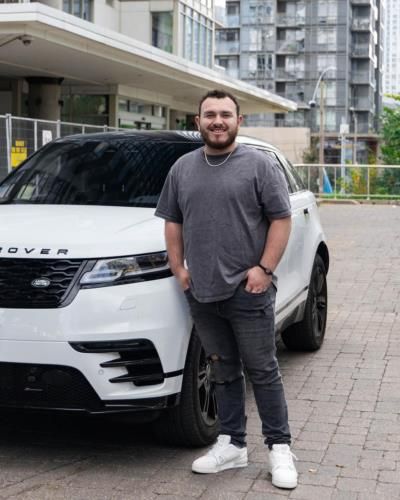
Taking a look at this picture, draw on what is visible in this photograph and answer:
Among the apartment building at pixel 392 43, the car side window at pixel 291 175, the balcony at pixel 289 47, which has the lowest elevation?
the car side window at pixel 291 175

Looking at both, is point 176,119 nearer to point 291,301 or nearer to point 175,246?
point 291,301

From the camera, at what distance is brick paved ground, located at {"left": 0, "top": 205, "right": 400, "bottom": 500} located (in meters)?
4.51

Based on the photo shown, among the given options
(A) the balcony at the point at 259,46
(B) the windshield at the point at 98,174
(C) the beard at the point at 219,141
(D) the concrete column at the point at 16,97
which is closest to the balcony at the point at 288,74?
(A) the balcony at the point at 259,46

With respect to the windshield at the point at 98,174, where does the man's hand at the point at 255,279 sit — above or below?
below

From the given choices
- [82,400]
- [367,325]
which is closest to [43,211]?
[82,400]

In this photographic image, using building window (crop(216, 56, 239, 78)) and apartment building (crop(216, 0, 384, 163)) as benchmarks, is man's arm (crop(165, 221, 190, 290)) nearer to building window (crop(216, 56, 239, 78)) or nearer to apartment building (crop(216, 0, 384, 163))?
apartment building (crop(216, 0, 384, 163))

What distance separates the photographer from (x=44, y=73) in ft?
92.1

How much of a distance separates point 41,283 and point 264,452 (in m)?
1.60

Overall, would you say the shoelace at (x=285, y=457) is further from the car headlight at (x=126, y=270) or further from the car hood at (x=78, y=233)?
the car hood at (x=78, y=233)

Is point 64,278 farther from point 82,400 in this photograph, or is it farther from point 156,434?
point 156,434

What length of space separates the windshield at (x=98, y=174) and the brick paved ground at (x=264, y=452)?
55.0 inches

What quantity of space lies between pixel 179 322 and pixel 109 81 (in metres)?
27.0

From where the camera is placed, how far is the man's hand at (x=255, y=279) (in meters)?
4.35

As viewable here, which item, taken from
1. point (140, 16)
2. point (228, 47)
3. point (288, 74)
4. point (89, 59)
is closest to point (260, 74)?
point (288, 74)
